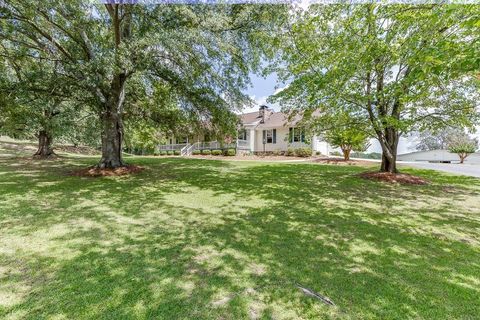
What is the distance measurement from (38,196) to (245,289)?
6960 mm

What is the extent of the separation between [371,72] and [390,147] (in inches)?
140

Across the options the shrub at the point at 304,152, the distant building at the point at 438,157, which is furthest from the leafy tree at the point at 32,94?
the distant building at the point at 438,157

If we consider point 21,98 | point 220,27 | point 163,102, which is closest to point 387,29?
point 220,27

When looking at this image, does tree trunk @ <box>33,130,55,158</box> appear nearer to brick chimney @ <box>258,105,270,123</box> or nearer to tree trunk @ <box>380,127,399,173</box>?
brick chimney @ <box>258,105,270,123</box>

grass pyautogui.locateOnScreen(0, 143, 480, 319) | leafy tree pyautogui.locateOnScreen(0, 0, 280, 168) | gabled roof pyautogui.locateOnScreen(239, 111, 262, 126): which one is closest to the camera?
grass pyautogui.locateOnScreen(0, 143, 480, 319)

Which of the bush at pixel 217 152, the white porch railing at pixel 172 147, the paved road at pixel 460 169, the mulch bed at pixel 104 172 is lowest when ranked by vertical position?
the paved road at pixel 460 169

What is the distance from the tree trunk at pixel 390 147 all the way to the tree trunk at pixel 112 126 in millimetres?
12279

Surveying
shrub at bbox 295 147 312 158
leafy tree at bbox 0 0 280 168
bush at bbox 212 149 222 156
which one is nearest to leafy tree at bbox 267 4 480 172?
leafy tree at bbox 0 0 280 168

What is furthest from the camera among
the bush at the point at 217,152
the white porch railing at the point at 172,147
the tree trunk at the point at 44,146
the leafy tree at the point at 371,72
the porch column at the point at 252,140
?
the white porch railing at the point at 172,147

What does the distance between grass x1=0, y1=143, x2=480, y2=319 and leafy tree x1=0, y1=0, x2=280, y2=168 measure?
4777mm

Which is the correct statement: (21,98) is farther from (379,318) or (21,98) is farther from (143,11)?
(379,318)

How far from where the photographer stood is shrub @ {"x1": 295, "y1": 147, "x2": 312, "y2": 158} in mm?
23688

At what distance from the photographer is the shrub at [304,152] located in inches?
933

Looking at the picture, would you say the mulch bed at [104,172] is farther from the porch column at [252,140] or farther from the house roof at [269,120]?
the porch column at [252,140]
